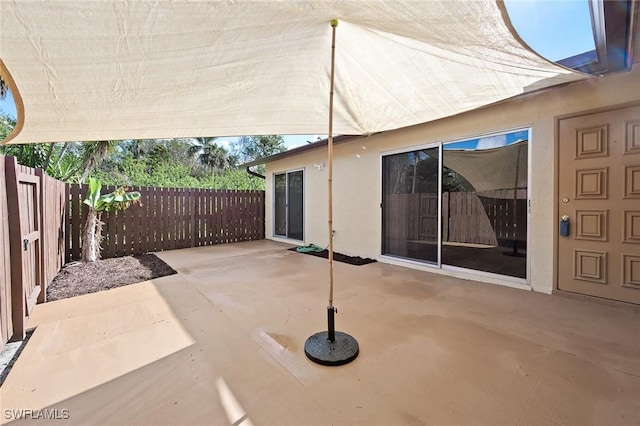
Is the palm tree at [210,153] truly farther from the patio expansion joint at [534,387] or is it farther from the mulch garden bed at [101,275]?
the patio expansion joint at [534,387]

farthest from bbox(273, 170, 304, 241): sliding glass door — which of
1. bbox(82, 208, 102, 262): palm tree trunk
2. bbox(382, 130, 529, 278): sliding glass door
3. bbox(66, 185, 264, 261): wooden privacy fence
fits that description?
bbox(82, 208, 102, 262): palm tree trunk

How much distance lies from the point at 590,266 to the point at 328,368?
3.21 m

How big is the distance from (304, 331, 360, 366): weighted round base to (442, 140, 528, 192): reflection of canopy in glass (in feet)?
9.75

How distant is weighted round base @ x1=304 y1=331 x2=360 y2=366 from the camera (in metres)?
1.94

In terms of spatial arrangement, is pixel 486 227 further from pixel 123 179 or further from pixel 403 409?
pixel 123 179

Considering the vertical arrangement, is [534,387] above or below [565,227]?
below

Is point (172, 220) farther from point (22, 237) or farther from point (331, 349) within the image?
point (331, 349)

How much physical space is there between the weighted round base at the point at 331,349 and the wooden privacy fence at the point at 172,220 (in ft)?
18.3

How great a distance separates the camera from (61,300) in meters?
3.20

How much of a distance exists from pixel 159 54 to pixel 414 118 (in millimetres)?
2766

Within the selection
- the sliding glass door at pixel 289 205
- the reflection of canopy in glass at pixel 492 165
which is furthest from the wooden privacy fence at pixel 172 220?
the reflection of canopy in glass at pixel 492 165

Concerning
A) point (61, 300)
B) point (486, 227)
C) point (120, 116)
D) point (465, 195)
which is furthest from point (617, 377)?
point (61, 300)

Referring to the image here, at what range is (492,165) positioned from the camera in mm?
3775

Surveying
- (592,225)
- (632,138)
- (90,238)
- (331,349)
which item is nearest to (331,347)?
(331,349)
